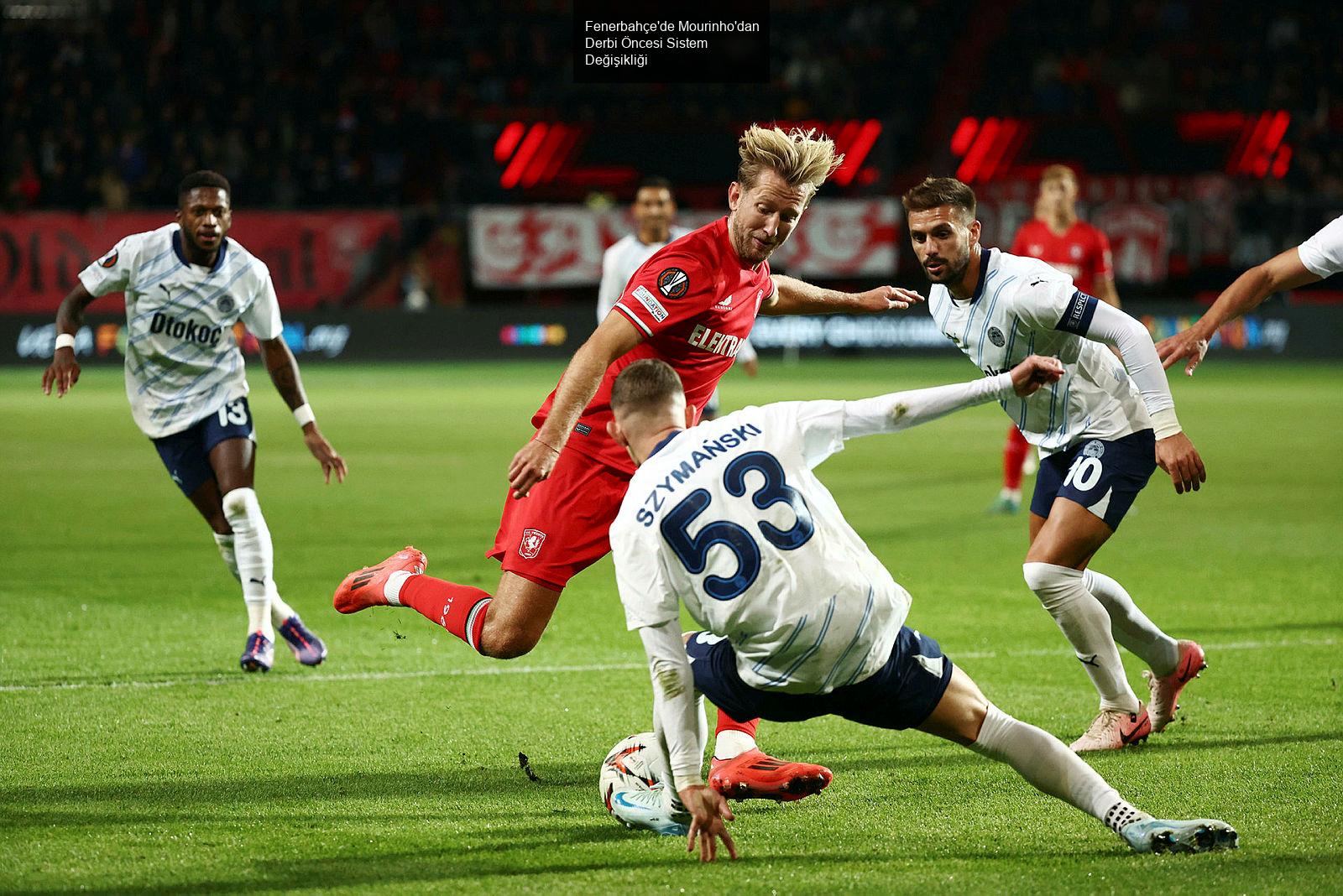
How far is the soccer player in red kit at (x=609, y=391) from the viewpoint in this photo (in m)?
5.12

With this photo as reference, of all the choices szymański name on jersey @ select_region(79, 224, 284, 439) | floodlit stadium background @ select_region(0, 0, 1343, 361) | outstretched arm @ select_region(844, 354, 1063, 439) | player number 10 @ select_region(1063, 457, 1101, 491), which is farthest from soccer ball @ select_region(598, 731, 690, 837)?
floodlit stadium background @ select_region(0, 0, 1343, 361)

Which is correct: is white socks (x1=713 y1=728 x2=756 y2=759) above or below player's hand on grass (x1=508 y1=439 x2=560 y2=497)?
below

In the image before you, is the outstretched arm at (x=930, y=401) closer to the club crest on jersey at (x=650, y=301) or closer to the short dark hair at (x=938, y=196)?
the club crest on jersey at (x=650, y=301)

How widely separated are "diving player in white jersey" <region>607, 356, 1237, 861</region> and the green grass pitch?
32cm

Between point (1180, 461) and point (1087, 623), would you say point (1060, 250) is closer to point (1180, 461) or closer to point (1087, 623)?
point (1087, 623)

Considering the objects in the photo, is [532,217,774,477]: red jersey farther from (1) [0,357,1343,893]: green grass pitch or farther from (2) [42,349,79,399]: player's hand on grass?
(2) [42,349,79,399]: player's hand on grass

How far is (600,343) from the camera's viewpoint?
Answer: 16.8 feet

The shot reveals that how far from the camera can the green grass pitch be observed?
14.3 feet

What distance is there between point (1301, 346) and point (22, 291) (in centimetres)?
2078

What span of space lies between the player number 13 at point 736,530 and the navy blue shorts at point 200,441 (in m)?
3.89

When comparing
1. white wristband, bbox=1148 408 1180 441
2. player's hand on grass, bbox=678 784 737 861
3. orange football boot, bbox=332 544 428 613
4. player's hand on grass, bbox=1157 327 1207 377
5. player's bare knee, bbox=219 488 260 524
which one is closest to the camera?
player's hand on grass, bbox=678 784 737 861

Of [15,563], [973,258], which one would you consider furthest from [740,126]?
[973,258]

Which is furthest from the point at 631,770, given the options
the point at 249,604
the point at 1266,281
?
the point at 249,604

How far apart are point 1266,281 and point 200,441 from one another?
4645 millimetres
